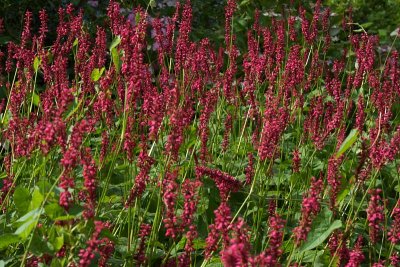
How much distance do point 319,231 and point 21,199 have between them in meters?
0.84

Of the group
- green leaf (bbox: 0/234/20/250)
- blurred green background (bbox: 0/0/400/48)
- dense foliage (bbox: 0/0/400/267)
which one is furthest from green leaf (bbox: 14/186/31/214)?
blurred green background (bbox: 0/0/400/48)

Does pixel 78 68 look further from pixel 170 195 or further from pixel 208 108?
pixel 170 195

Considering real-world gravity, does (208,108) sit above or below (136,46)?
below

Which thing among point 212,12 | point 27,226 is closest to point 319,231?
point 27,226

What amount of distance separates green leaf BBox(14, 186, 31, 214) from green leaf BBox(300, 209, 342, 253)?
2.55 ft

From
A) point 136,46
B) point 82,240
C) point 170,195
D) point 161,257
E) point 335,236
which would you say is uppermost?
point 136,46

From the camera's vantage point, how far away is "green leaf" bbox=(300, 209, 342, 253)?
219cm

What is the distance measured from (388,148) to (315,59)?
5.74 feet

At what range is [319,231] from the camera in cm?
224

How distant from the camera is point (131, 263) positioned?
2.32m

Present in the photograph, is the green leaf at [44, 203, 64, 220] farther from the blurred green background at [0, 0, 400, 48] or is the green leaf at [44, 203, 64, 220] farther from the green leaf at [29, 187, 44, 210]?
the blurred green background at [0, 0, 400, 48]

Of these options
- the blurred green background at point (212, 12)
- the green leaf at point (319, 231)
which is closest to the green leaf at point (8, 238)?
the green leaf at point (319, 231)

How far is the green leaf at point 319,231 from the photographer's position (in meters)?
2.19

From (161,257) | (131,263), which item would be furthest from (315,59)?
(131,263)
